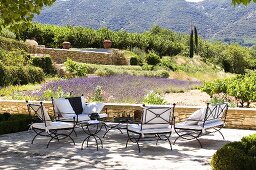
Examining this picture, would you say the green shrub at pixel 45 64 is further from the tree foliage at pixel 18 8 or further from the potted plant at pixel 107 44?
the tree foliage at pixel 18 8

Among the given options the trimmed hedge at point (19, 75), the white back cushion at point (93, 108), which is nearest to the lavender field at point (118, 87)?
the trimmed hedge at point (19, 75)

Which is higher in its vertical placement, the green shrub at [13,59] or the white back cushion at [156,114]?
the green shrub at [13,59]

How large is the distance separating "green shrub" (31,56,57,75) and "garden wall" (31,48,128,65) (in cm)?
570

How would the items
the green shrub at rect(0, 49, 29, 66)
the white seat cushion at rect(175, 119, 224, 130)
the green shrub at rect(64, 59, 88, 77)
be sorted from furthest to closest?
the green shrub at rect(64, 59, 88, 77) < the green shrub at rect(0, 49, 29, 66) < the white seat cushion at rect(175, 119, 224, 130)

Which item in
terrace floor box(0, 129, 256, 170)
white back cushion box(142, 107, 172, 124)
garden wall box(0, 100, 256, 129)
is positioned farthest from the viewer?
garden wall box(0, 100, 256, 129)

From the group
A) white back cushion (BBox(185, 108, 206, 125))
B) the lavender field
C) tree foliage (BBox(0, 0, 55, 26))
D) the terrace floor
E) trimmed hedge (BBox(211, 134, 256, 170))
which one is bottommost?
the terrace floor

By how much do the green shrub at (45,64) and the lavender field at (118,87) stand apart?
699 cm

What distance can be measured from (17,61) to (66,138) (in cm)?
1428

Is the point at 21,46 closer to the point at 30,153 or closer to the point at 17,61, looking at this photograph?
the point at 17,61

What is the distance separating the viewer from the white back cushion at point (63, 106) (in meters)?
10.9

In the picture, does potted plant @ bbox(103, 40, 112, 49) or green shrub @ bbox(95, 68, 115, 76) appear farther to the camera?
potted plant @ bbox(103, 40, 112, 49)

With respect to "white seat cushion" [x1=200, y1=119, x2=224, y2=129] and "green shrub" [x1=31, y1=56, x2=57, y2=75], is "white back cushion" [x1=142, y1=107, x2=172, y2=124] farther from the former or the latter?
"green shrub" [x1=31, y1=56, x2=57, y2=75]

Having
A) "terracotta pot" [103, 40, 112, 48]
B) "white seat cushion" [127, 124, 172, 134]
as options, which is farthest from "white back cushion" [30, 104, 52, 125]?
"terracotta pot" [103, 40, 112, 48]

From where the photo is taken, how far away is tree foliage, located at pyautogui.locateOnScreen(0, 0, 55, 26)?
31.6ft
